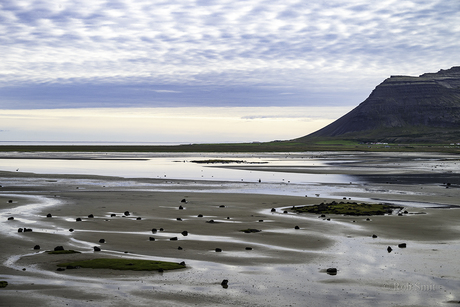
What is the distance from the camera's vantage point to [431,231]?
21.7 m

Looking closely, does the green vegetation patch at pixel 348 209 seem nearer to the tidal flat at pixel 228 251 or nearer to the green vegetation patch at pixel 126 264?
the tidal flat at pixel 228 251

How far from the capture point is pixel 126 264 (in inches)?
590

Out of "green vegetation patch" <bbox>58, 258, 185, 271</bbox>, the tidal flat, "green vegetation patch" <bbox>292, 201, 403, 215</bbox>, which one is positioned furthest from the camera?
"green vegetation patch" <bbox>292, 201, 403, 215</bbox>

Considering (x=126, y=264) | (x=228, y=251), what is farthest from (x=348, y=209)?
(x=126, y=264)

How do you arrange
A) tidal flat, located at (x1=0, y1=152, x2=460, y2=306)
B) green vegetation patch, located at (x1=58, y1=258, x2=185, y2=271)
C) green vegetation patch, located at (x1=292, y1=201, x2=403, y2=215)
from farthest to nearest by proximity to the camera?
green vegetation patch, located at (x1=292, y1=201, x2=403, y2=215) → green vegetation patch, located at (x1=58, y1=258, x2=185, y2=271) → tidal flat, located at (x1=0, y1=152, x2=460, y2=306)

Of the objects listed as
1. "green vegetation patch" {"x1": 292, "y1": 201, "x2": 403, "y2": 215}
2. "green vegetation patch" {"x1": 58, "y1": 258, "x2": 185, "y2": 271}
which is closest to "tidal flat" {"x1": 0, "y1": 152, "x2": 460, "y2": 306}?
"green vegetation patch" {"x1": 58, "y1": 258, "x2": 185, "y2": 271}

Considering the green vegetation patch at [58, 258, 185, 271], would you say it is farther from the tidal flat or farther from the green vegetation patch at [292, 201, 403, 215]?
the green vegetation patch at [292, 201, 403, 215]

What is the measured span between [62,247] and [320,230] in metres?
11.5

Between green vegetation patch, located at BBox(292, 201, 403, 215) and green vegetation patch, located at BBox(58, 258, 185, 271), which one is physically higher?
green vegetation patch, located at BBox(58, 258, 185, 271)

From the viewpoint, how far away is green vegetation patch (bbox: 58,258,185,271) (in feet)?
48.2

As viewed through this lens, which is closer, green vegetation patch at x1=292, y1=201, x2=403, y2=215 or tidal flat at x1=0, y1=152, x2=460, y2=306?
tidal flat at x1=0, y1=152, x2=460, y2=306

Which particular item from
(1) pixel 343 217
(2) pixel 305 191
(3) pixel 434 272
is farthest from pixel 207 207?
(3) pixel 434 272

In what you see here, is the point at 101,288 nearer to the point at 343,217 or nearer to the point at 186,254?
the point at 186,254

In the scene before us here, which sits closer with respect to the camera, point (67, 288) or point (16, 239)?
point (67, 288)
